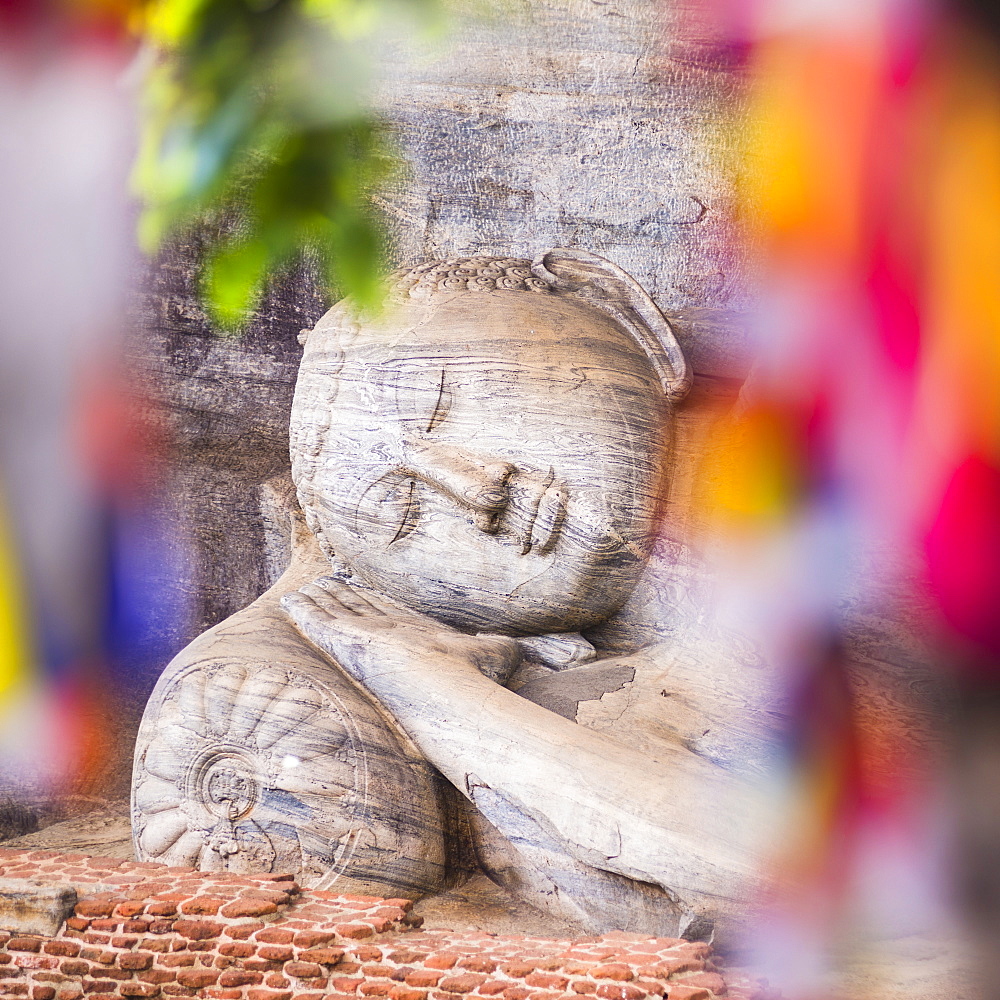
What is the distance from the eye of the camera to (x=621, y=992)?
2.36m

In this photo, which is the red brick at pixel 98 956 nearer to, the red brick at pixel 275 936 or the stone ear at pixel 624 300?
the red brick at pixel 275 936

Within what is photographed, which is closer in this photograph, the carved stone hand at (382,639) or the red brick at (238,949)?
the red brick at (238,949)

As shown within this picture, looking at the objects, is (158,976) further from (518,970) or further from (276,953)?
(518,970)

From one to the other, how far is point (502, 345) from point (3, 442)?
1472 millimetres

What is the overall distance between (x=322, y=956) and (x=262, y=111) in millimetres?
1873

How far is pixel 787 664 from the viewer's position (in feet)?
10.0

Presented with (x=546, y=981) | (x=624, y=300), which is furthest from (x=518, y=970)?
(x=624, y=300)

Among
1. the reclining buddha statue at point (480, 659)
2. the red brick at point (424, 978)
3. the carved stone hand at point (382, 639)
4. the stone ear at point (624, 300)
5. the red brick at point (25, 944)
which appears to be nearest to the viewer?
the red brick at point (424, 978)

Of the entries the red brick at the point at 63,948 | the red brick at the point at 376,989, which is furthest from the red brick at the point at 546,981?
the red brick at the point at 63,948

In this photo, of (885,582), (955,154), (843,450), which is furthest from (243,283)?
(885,582)

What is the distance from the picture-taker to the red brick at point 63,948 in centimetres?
263

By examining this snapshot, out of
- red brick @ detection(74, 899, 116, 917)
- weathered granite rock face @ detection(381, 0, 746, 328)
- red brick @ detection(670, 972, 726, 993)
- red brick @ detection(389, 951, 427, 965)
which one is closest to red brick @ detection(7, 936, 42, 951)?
red brick @ detection(74, 899, 116, 917)

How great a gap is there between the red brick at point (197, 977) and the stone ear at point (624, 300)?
209cm

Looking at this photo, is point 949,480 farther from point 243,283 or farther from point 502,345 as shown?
point 502,345
